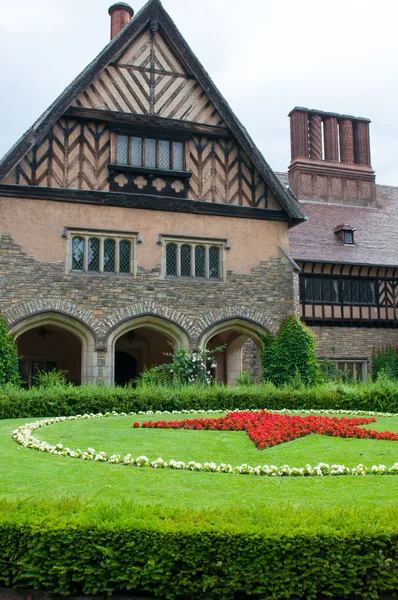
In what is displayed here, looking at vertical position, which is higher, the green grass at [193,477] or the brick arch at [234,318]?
the brick arch at [234,318]

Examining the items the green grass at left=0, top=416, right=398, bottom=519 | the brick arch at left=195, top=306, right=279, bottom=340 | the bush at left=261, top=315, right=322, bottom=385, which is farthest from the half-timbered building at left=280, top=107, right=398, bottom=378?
the green grass at left=0, top=416, right=398, bottom=519

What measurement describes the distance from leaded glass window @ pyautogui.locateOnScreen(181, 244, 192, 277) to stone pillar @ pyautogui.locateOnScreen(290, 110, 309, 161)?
12.4 meters

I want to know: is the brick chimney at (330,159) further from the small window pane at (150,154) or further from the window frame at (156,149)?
the small window pane at (150,154)

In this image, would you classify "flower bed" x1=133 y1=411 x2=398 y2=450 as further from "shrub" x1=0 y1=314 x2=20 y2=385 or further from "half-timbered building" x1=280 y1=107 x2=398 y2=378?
"half-timbered building" x1=280 y1=107 x2=398 y2=378

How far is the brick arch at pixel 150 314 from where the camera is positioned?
16.8 m

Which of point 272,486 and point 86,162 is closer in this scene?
point 272,486

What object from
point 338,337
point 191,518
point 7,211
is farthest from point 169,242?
point 191,518

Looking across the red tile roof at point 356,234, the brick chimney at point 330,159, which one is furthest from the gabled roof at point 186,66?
the brick chimney at point 330,159

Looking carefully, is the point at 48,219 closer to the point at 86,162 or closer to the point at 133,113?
the point at 86,162

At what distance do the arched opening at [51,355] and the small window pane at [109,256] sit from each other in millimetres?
4703

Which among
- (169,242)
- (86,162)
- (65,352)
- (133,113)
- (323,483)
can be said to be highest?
(133,113)

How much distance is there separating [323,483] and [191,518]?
7.92 ft

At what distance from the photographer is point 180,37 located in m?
18.2

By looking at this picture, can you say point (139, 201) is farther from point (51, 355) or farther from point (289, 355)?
point (51, 355)
